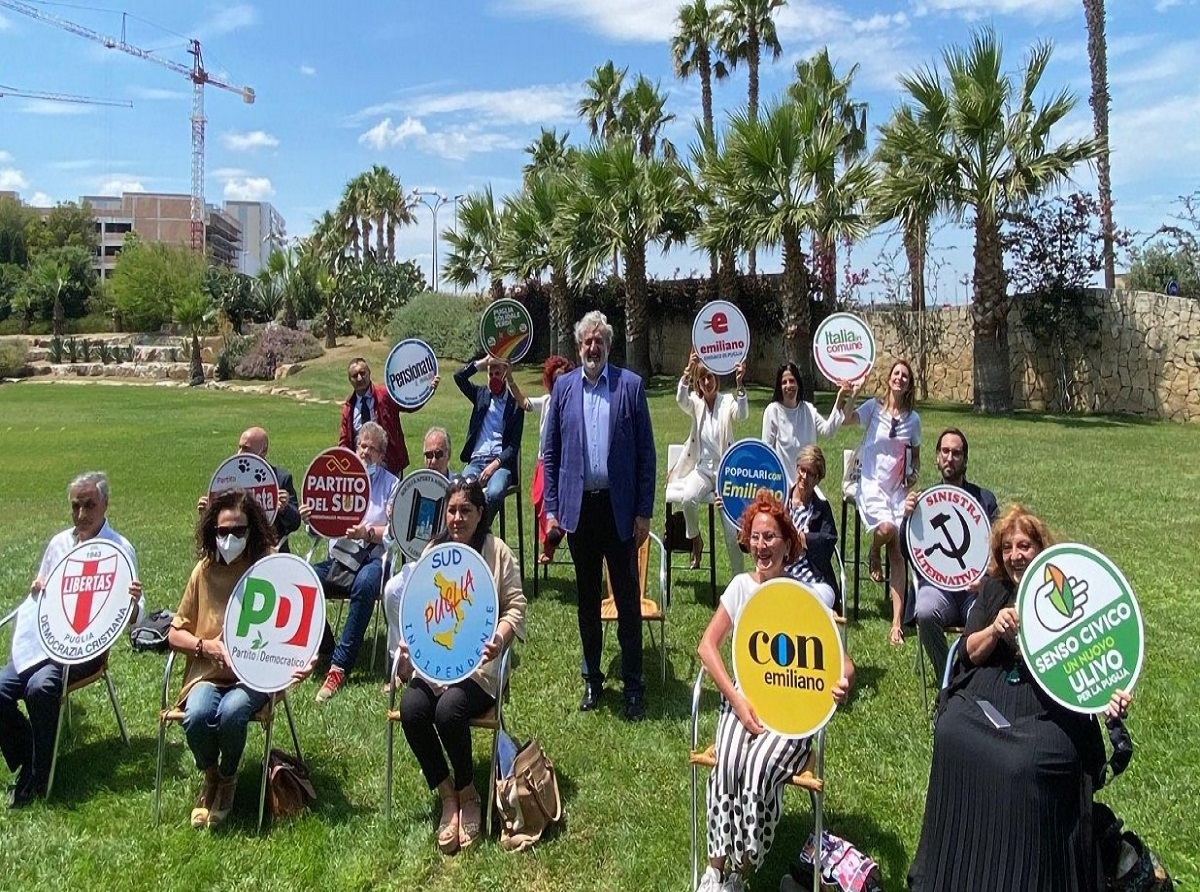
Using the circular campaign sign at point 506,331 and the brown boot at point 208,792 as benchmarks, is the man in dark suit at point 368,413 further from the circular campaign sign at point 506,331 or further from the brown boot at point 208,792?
the brown boot at point 208,792

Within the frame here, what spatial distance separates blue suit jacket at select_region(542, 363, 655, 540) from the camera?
4645mm

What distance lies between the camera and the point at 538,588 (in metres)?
7.22

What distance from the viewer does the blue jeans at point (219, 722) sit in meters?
3.73

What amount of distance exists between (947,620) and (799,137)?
1548 cm

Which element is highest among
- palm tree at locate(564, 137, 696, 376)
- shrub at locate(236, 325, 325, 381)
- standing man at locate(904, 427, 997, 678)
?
palm tree at locate(564, 137, 696, 376)

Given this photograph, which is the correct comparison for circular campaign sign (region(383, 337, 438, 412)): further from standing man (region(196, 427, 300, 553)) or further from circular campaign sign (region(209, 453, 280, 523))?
circular campaign sign (region(209, 453, 280, 523))

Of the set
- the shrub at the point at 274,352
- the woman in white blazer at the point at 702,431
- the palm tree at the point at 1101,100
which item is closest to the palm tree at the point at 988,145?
the palm tree at the point at 1101,100

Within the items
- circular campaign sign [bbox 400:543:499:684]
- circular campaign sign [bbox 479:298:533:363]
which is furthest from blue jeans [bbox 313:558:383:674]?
circular campaign sign [bbox 479:298:533:363]

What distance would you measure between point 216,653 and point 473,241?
2378 cm

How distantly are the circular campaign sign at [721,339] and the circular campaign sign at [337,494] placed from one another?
9.18 feet

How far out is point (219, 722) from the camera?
3734 mm

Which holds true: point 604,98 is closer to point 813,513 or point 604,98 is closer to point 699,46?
point 699,46

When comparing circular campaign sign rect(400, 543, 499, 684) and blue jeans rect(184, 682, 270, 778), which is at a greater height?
circular campaign sign rect(400, 543, 499, 684)

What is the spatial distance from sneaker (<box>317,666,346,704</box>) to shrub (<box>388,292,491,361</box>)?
26172 mm
